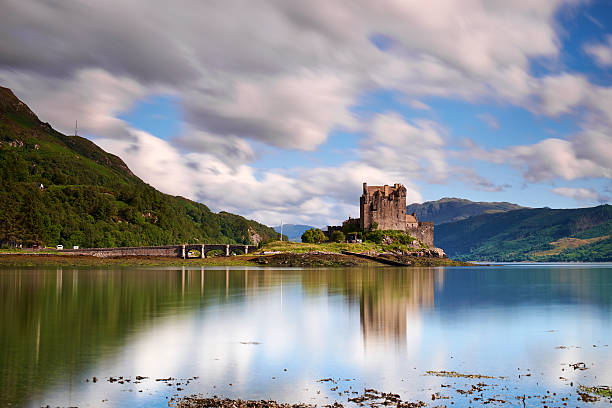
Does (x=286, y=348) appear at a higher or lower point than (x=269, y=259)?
lower

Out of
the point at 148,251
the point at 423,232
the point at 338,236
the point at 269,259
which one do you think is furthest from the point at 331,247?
the point at 148,251

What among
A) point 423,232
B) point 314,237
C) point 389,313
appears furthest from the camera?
point 423,232

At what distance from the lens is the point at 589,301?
157 feet

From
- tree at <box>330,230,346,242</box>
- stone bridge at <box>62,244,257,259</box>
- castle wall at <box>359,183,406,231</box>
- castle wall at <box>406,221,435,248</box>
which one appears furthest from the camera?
castle wall at <box>406,221,435,248</box>

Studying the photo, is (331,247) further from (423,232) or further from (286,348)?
(286,348)

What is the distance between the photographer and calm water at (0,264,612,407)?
52.9 ft

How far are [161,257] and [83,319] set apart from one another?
113m

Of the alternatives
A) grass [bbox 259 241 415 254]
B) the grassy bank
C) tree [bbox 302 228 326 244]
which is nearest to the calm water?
the grassy bank

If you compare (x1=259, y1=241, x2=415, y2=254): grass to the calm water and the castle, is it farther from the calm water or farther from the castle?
the calm water

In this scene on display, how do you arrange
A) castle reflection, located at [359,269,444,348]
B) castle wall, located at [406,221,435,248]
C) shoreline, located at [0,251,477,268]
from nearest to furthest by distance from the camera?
castle reflection, located at [359,269,444,348] → shoreline, located at [0,251,477,268] → castle wall, located at [406,221,435,248]

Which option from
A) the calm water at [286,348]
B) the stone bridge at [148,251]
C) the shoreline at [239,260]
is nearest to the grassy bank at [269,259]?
the shoreline at [239,260]

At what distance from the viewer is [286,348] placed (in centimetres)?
2302

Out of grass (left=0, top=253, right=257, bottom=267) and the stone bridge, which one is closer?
grass (left=0, top=253, right=257, bottom=267)

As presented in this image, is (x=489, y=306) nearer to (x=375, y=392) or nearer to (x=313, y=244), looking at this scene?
(x=375, y=392)
